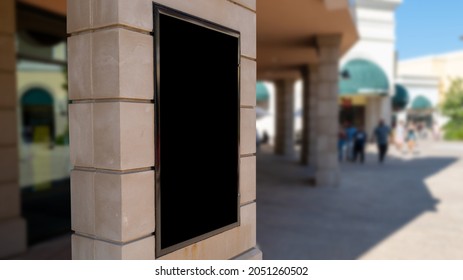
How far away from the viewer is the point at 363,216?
→ 815 cm

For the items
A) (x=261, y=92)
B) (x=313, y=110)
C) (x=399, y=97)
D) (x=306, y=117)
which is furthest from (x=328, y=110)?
(x=399, y=97)

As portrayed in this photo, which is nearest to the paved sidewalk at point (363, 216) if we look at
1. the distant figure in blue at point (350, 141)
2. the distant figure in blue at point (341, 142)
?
the distant figure in blue at point (350, 141)

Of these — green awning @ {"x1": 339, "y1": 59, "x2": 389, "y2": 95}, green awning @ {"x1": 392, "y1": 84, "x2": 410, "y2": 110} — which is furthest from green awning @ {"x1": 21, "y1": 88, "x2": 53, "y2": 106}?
green awning @ {"x1": 392, "y1": 84, "x2": 410, "y2": 110}

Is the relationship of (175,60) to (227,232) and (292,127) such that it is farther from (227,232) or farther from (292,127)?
(292,127)

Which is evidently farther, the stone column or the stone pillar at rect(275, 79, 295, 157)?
the stone pillar at rect(275, 79, 295, 157)

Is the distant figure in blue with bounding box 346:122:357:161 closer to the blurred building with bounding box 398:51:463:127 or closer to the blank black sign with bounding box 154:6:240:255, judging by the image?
the blank black sign with bounding box 154:6:240:255

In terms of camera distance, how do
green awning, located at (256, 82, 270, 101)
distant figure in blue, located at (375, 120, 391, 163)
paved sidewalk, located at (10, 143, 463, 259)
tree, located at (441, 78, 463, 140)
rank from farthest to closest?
green awning, located at (256, 82, 270, 101) → tree, located at (441, 78, 463, 140) → distant figure in blue, located at (375, 120, 391, 163) → paved sidewalk, located at (10, 143, 463, 259)

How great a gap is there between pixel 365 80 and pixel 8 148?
26778 millimetres

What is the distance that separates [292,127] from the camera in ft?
70.0

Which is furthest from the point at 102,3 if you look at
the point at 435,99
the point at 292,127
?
the point at 435,99

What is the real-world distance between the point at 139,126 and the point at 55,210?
268 inches

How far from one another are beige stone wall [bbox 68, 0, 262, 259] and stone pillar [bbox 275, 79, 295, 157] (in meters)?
18.5

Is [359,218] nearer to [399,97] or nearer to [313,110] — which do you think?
[313,110]

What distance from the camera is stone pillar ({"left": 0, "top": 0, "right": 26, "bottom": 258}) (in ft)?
19.2
